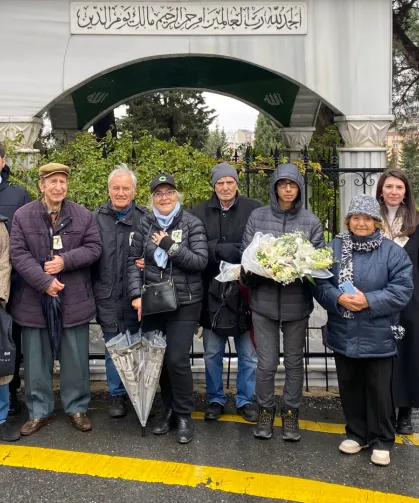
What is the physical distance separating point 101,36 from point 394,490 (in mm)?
4933

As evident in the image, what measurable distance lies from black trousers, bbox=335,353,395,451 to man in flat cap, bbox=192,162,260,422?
→ 0.78 metres

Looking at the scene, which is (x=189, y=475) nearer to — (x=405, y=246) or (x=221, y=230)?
(x=221, y=230)

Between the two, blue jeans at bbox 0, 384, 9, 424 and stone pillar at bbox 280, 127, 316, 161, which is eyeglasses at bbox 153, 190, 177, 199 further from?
stone pillar at bbox 280, 127, 316, 161

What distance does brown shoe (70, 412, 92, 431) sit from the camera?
165 inches

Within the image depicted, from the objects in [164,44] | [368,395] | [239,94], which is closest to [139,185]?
[164,44]

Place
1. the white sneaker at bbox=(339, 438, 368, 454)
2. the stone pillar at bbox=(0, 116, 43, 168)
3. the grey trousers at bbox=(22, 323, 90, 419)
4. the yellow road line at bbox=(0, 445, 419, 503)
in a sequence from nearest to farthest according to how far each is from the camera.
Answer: the yellow road line at bbox=(0, 445, 419, 503)
the white sneaker at bbox=(339, 438, 368, 454)
the grey trousers at bbox=(22, 323, 90, 419)
the stone pillar at bbox=(0, 116, 43, 168)

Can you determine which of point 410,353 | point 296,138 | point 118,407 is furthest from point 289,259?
point 296,138

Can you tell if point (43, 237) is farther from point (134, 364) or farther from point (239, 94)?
point (239, 94)

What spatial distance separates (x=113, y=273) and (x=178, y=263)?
63cm

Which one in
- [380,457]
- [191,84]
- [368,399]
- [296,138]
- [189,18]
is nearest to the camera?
[380,457]

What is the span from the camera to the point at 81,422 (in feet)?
13.8

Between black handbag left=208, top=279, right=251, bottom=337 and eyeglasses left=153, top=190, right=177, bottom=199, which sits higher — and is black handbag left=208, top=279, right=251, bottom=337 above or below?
below

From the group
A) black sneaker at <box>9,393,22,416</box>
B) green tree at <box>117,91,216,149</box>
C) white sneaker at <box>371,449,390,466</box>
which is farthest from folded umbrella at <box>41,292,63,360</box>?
green tree at <box>117,91,216,149</box>

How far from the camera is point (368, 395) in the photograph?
377 centimetres
